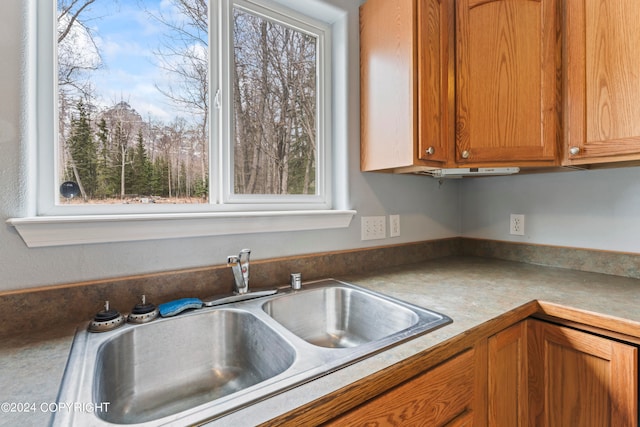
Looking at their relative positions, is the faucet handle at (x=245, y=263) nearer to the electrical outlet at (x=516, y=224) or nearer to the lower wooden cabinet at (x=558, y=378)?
the lower wooden cabinet at (x=558, y=378)

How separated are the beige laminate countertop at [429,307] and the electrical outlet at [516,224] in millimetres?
172

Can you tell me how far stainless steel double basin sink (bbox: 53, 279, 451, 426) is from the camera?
56cm

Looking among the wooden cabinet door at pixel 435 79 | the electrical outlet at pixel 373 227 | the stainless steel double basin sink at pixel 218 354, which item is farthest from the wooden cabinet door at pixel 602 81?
the stainless steel double basin sink at pixel 218 354

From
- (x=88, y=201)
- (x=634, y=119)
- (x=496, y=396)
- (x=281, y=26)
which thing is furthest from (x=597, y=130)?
(x=88, y=201)

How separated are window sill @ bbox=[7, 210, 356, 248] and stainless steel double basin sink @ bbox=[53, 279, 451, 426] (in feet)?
0.88

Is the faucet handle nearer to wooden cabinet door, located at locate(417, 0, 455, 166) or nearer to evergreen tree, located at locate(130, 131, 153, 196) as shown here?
evergreen tree, located at locate(130, 131, 153, 196)

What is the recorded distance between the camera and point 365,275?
136cm

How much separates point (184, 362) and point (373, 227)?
98cm

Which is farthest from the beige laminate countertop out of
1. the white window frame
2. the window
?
the window

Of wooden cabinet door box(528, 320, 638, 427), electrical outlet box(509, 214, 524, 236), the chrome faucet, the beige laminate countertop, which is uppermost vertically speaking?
electrical outlet box(509, 214, 524, 236)

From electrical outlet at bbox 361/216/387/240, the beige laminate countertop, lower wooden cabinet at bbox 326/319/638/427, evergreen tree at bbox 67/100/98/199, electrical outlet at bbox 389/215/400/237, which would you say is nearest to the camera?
the beige laminate countertop

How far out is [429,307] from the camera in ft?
3.02

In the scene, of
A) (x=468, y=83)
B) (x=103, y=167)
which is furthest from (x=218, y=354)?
(x=468, y=83)

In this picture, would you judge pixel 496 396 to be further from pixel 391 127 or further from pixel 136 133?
pixel 136 133
